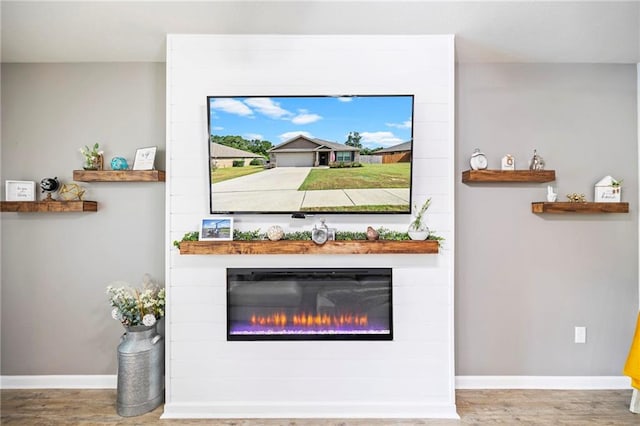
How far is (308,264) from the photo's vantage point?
8.82 ft

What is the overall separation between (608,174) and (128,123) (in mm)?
3782

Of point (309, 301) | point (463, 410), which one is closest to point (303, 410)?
point (309, 301)

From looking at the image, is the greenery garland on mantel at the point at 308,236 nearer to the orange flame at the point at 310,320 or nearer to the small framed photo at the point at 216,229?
the small framed photo at the point at 216,229

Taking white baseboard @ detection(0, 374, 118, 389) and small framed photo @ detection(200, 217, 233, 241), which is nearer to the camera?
small framed photo @ detection(200, 217, 233, 241)

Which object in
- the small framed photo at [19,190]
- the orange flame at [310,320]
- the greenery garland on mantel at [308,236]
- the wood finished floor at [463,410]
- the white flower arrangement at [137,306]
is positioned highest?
the small framed photo at [19,190]

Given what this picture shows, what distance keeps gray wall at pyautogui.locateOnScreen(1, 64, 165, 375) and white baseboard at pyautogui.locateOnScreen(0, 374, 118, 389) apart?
51 millimetres

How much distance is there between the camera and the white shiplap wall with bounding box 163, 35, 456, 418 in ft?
8.64

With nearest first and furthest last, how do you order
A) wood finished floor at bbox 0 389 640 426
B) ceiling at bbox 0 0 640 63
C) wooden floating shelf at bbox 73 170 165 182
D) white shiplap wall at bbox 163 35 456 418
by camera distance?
ceiling at bbox 0 0 640 63 → wood finished floor at bbox 0 389 640 426 → white shiplap wall at bbox 163 35 456 418 → wooden floating shelf at bbox 73 170 165 182

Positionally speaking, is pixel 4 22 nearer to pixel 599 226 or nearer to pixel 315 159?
pixel 315 159

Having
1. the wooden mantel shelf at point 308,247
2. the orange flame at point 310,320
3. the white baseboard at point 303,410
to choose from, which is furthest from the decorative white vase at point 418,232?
the white baseboard at point 303,410

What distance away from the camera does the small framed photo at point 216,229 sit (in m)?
2.62

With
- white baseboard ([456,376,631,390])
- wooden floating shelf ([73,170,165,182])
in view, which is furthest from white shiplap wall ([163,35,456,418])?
white baseboard ([456,376,631,390])

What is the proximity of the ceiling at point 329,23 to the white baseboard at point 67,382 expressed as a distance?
2476 mm

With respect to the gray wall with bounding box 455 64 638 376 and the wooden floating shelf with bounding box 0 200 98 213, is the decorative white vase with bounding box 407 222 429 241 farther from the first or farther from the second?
the wooden floating shelf with bounding box 0 200 98 213
